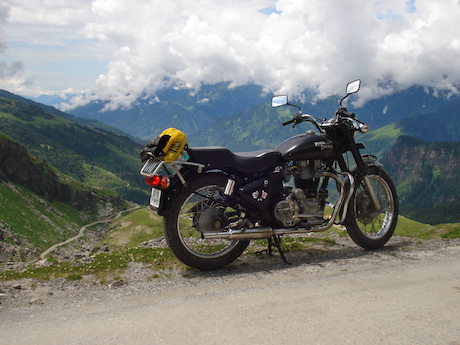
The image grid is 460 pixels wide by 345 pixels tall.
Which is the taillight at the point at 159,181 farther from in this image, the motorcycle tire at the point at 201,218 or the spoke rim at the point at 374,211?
the spoke rim at the point at 374,211

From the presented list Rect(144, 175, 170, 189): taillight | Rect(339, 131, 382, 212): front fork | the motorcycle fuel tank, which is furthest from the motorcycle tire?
Rect(339, 131, 382, 212): front fork

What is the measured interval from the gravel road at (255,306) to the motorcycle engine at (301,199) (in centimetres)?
103

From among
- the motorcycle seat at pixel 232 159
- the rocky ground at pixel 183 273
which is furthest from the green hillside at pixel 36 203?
the motorcycle seat at pixel 232 159

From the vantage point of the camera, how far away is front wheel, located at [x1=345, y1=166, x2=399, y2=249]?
9.06 metres

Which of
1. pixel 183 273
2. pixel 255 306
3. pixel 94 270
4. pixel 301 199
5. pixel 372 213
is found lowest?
pixel 94 270

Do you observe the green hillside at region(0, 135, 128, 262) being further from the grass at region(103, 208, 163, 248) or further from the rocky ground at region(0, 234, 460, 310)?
the rocky ground at region(0, 234, 460, 310)

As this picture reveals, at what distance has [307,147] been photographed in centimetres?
830

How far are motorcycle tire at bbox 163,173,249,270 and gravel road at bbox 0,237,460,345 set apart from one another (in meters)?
0.28

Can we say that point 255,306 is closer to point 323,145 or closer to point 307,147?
point 307,147

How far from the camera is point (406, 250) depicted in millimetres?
8938

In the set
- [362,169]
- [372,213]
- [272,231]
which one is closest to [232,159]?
[272,231]

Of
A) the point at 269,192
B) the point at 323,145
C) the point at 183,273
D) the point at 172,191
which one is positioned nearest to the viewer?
the point at 172,191

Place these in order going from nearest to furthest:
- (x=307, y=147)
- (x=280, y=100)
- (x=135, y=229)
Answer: (x=307, y=147), (x=280, y=100), (x=135, y=229)

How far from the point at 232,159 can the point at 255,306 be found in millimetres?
3169
